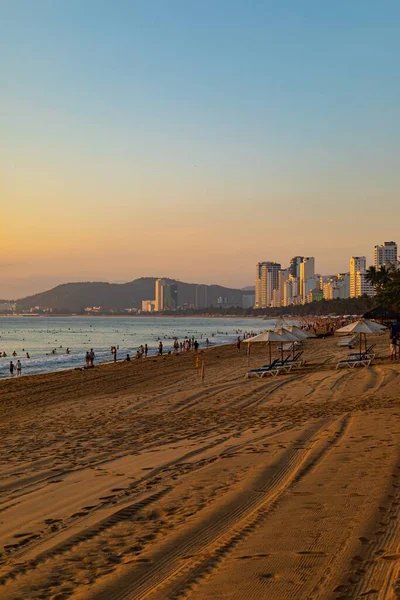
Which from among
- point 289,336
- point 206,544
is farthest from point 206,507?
point 289,336

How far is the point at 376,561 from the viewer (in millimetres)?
4199

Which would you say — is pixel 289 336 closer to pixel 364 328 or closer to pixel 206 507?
pixel 364 328

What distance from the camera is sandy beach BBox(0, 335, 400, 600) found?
4.08 meters

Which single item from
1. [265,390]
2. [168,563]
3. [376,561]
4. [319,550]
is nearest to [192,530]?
[168,563]

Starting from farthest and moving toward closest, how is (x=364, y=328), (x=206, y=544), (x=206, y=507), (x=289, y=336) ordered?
(x=364, y=328) < (x=289, y=336) < (x=206, y=507) < (x=206, y=544)

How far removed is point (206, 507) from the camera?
19.1 ft

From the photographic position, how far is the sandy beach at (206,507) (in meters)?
4.08

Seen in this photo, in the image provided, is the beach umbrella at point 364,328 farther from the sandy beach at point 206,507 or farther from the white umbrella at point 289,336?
the sandy beach at point 206,507

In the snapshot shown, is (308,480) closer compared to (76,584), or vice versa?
(76,584)

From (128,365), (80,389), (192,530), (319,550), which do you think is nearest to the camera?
(319,550)

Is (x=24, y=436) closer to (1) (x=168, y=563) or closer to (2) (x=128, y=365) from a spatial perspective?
(1) (x=168, y=563)

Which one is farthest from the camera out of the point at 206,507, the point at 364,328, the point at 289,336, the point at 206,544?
the point at 364,328

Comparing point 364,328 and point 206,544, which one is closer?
point 206,544

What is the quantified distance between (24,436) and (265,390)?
770 cm
